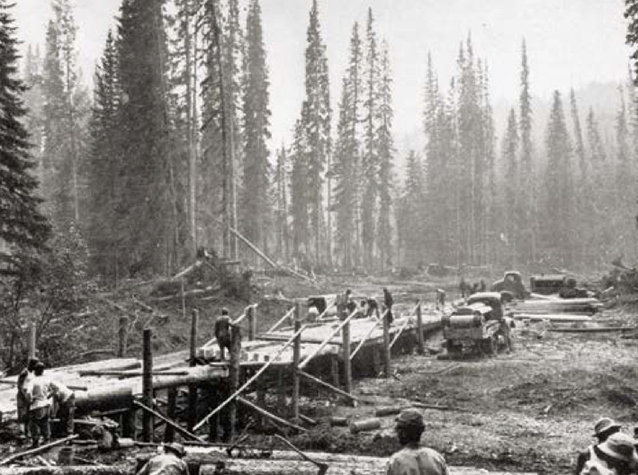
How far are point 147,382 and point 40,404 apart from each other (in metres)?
2.54

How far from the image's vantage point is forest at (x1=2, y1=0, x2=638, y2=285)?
35.2 meters

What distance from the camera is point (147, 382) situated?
1461cm

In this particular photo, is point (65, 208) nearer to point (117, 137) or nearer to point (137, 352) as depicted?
point (117, 137)

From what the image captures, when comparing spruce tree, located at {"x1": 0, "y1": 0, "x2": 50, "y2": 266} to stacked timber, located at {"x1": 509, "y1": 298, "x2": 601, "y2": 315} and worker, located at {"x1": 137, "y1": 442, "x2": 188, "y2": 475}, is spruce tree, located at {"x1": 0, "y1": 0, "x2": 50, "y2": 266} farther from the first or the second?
stacked timber, located at {"x1": 509, "y1": 298, "x2": 601, "y2": 315}

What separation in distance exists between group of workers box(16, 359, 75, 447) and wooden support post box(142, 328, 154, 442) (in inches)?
66.5

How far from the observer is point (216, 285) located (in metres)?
32.5

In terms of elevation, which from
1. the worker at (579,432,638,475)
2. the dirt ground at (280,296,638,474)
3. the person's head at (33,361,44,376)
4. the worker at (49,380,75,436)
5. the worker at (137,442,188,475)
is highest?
the person's head at (33,361,44,376)

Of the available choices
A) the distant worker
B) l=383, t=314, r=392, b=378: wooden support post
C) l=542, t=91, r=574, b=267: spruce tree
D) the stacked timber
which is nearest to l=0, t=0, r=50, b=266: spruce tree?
l=383, t=314, r=392, b=378: wooden support post

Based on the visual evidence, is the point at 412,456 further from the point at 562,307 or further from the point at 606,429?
the point at 562,307

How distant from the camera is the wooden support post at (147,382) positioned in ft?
47.4

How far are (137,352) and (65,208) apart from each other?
2548 centimetres

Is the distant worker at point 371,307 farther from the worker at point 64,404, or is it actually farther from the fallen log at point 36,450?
the fallen log at point 36,450

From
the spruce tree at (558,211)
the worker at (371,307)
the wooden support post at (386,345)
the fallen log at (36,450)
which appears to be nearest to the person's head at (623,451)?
the fallen log at (36,450)

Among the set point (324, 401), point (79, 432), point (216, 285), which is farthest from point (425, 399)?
point (216, 285)
